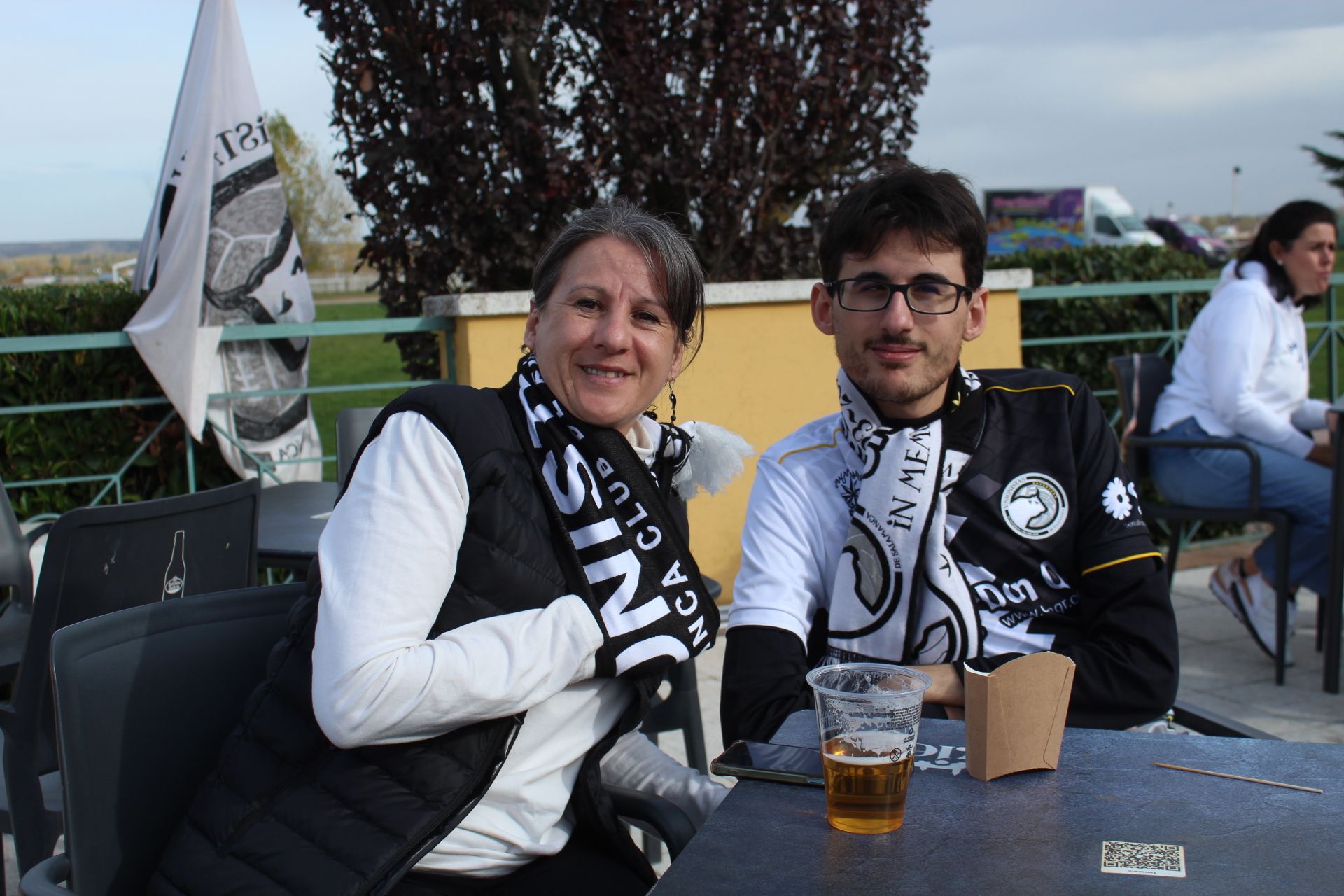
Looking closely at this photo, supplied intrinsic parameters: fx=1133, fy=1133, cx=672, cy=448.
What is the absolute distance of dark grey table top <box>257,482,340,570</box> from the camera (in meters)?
2.97

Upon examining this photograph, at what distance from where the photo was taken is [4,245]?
33.1ft

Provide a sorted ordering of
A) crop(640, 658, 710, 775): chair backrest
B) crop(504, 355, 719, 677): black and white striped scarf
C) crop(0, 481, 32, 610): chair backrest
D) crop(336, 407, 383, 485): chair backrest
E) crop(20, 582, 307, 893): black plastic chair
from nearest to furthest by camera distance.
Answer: crop(20, 582, 307, 893): black plastic chair
crop(504, 355, 719, 677): black and white striped scarf
crop(640, 658, 710, 775): chair backrest
crop(0, 481, 32, 610): chair backrest
crop(336, 407, 383, 485): chair backrest

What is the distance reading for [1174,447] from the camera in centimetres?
456

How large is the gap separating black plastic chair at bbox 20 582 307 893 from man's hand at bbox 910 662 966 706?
1013 millimetres

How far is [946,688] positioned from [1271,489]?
119 inches

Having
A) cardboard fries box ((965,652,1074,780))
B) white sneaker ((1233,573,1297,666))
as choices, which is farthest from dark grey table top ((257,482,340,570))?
white sneaker ((1233,573,1297,666))

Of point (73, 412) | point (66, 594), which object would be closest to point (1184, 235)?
point (73, 412)

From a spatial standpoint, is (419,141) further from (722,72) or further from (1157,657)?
(1157,657)

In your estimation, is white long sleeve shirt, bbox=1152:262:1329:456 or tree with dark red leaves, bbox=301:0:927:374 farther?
tree with dark red leaves, bbox=301:0:927:374

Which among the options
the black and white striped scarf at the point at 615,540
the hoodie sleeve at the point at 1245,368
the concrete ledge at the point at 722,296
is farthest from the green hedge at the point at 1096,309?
the black and white striped scarf at the point at 615,540

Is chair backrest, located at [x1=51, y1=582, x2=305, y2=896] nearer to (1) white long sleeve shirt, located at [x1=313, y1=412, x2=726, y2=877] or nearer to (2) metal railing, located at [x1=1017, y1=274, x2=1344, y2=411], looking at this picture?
(1) white long sleeve shirt, located at [x1=313, y1=412, x2=726, y2=877]

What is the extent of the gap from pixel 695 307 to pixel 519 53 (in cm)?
339

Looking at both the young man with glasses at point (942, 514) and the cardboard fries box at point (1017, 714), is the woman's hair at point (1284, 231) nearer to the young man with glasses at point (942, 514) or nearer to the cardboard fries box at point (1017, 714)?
the young man with glasses at point (942, 514)

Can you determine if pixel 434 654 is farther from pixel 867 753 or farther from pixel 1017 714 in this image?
pixel 1017 714
